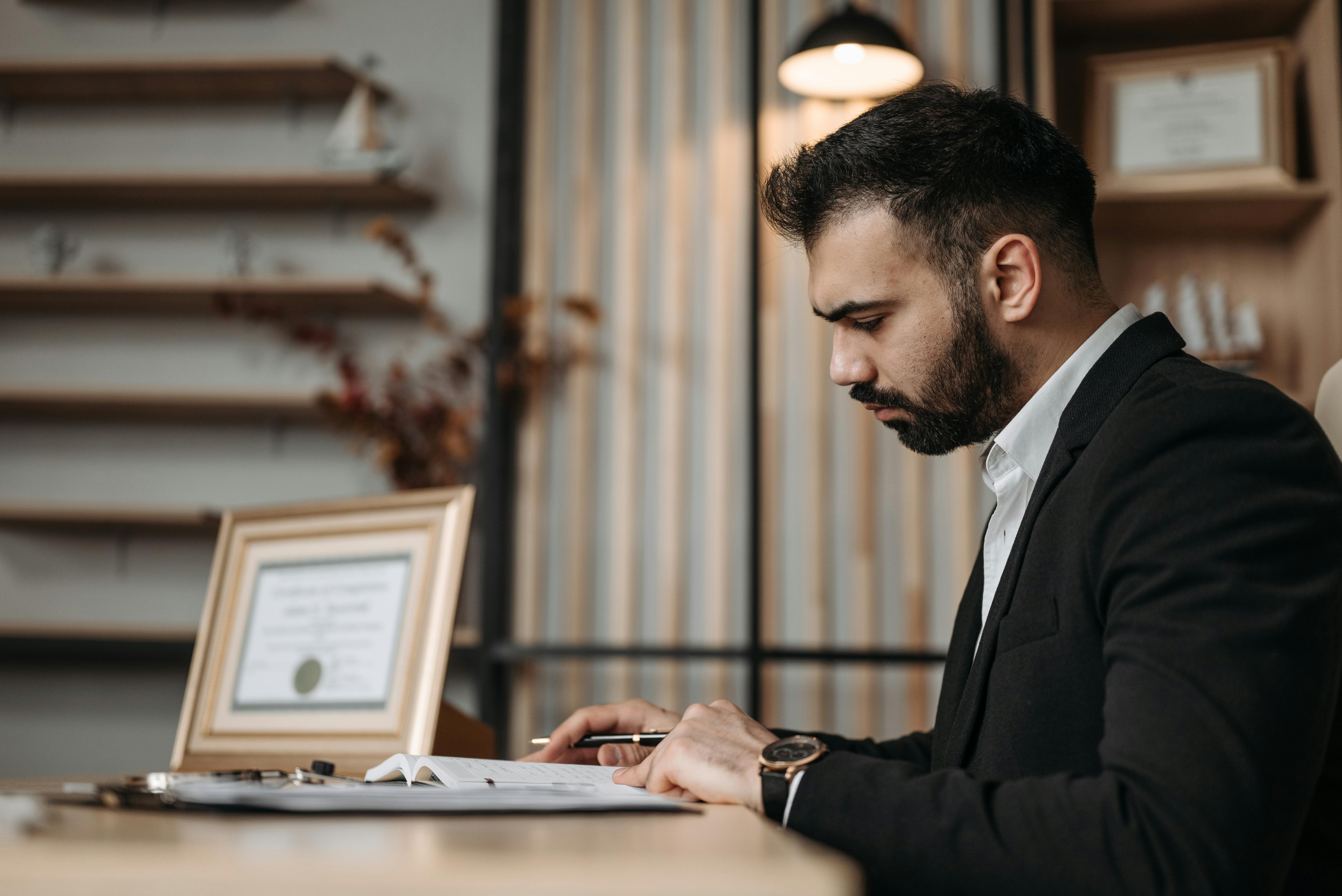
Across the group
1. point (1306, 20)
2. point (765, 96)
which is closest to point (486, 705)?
point (765, 96)

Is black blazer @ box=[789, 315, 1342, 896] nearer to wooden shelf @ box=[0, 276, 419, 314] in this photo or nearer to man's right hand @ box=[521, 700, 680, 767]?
man's right hand @ box=[521, 700, 680, 767]

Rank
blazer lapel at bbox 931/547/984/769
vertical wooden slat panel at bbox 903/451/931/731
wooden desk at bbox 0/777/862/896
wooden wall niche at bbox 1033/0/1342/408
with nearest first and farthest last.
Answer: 1. wooden desk at bbox 0/777/862/896
2. blazer lapel at bbox 931/547/984/769
3. wooden wall niche at bbox 1033/0/1342/408
4. vertical wooden slat panel at bbox 903/451/931/731

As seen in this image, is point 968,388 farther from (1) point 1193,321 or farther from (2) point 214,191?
(2) point 214,191

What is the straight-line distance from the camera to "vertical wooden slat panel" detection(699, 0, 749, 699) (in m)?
3.19

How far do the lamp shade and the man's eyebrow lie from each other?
5.91 ft

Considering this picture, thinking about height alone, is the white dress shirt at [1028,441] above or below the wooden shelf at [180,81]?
below

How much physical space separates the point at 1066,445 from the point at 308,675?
3.64 ft

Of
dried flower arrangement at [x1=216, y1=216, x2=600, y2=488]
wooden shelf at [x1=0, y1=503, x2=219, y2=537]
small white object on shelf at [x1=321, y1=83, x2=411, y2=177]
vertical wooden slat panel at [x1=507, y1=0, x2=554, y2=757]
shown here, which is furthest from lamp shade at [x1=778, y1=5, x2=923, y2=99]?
wooden shelf at [x1=0, y1=503, x2=219, y2=537]

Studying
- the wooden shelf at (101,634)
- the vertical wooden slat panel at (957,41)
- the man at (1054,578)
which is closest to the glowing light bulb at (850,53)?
the vertical wooden slat panel at (957,41)

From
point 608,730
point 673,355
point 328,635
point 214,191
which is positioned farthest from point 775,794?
point 214,191

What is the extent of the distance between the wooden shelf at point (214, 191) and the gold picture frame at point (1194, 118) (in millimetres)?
2023

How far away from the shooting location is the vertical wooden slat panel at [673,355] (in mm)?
3203

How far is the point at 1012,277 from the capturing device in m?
1.30

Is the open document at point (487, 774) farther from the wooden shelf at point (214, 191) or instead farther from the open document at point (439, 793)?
the wooden shelf at point (214, 191)
